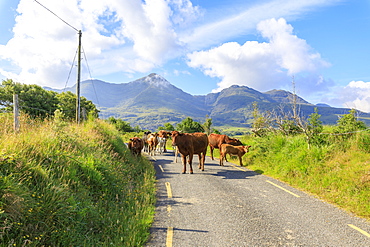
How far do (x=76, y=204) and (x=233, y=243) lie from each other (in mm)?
3371

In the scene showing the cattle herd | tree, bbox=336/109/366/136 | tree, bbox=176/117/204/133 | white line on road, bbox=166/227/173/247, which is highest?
tree, bbox=176/117/204/133

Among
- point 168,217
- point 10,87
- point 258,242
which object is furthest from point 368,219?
point 10,87

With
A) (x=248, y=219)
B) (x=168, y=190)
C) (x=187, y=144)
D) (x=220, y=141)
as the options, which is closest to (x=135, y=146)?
(x=187, y=144)

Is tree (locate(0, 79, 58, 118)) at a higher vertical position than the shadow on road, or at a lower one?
higher

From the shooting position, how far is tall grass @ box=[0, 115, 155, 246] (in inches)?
150

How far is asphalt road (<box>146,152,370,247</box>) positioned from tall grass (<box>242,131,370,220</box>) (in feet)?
2.47

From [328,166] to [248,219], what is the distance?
20.4ft

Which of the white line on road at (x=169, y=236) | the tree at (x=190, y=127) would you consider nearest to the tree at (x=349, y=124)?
the white line on road at (x=169, y=236)

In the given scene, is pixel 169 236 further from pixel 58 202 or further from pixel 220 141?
pixel 220 141

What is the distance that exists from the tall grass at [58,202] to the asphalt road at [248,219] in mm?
716

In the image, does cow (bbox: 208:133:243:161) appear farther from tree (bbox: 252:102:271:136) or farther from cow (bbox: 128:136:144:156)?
cow (bbox: 128:136:144:156)

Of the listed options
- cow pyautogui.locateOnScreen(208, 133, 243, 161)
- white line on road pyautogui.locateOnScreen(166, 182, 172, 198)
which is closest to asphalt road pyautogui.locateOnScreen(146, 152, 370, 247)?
white line on road pyautogui.locateOnScreen(166, 182, 172, 198)

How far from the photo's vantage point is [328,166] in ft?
32.7

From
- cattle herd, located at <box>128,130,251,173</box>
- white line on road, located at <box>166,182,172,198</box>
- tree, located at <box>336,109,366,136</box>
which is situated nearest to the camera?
white line on road, located at <box>166,182,172,198</box>
